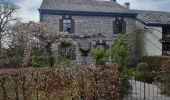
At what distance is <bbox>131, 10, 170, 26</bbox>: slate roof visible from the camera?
35344mm

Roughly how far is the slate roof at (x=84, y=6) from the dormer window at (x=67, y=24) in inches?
30.7

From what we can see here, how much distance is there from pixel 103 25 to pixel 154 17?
543 cm

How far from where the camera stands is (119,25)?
35.6m

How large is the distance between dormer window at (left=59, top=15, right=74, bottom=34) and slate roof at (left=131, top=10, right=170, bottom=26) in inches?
253

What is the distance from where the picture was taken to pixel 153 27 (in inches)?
1385

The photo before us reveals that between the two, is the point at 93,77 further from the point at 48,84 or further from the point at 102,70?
the point at 48,84

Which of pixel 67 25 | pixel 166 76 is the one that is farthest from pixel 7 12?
pixel 166 76

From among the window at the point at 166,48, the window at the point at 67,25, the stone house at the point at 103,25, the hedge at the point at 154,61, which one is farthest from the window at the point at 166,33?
the window at the point at 67,25

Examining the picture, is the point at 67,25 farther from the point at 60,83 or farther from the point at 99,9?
the point at 60,83

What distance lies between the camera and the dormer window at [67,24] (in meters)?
33.3

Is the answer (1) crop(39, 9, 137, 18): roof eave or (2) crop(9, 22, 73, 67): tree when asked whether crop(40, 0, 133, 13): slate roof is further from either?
(2) crop(9, 22, 73, 67): tree

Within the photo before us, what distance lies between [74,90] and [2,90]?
1840 millimetres

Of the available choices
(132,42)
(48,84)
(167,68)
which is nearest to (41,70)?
(48,84)

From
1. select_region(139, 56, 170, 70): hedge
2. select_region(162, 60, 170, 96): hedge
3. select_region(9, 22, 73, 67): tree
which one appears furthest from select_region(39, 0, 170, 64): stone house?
select_region(162, 60, 170, 96): hedge
